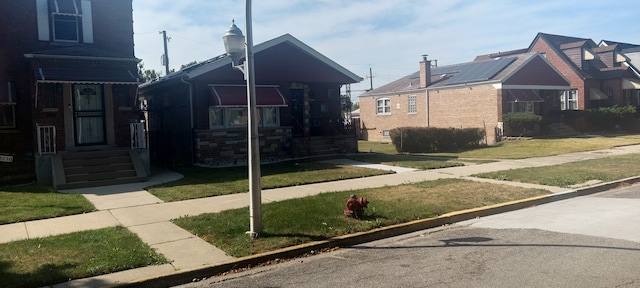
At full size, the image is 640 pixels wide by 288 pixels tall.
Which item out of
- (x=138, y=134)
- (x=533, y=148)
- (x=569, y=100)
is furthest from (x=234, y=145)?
(x=569, y=100)

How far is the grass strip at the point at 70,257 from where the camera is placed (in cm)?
581

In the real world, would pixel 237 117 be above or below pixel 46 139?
above

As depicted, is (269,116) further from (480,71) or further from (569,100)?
(569,100)

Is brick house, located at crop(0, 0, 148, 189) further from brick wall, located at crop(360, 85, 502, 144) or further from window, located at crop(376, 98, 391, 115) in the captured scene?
window, located at crop(376, 98, 391, 115)

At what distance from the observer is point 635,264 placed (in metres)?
5.76

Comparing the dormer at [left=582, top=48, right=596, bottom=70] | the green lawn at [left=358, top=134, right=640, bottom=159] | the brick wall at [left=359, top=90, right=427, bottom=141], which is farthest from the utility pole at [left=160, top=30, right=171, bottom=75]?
the dormer at [left=582, top=48, right=596, bottom=70]

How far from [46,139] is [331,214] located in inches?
413

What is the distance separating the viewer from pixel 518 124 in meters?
29.0

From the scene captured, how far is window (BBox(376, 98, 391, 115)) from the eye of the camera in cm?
3894

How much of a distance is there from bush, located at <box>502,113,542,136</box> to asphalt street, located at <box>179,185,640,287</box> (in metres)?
21.2

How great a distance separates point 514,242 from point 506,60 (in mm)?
28248

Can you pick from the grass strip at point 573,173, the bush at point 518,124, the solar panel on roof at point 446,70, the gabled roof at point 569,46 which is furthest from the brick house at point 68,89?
the gabled roof at point 569,46

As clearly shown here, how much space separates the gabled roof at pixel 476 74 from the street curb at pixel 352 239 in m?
20.4

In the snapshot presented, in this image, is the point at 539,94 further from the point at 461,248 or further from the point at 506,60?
the point at 461,248
